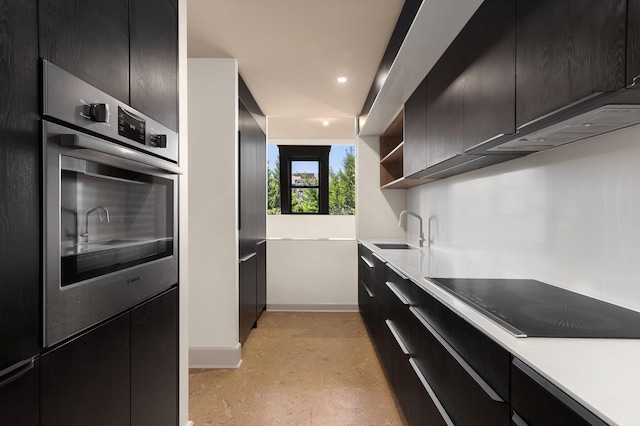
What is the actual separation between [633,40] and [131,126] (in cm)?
140

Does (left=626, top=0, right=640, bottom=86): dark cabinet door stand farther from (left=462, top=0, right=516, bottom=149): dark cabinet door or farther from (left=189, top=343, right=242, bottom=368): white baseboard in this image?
(left=189, top=343, right=242, bottom=368): white baseboard

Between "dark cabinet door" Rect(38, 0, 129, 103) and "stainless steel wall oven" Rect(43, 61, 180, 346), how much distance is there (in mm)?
45

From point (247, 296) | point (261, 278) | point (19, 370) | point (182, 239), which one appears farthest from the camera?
point (261, 278)

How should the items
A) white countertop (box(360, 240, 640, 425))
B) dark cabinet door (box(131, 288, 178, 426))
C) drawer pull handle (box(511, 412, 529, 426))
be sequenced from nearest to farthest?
white countertop (box(360, 240, 640, 425)), drawer pull handle (box(511, 412, 529, 426)), dark cabinet door (box(131, 288, 178, 426))

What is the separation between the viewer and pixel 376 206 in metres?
4.39

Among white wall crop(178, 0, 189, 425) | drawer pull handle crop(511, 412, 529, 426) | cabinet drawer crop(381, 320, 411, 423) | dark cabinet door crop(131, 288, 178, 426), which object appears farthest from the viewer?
cabinet drawer crop(381, 320, 411, 423)

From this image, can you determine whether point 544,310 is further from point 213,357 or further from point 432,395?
point 213,357

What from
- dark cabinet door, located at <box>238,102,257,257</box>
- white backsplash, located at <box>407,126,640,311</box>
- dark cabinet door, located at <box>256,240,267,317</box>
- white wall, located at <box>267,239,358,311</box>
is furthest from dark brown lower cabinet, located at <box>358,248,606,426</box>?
white wall, located at <box>267,239,358,311</box>

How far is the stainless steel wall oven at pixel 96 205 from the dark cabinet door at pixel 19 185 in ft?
0.10

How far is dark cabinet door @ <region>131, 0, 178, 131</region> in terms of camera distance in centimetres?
129

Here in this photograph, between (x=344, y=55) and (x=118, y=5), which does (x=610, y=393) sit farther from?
(x=344, y=55)

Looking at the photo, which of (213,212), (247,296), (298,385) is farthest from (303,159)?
(298,385)

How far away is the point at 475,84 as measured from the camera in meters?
1.61

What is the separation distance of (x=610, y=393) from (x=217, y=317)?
2.75 meters
